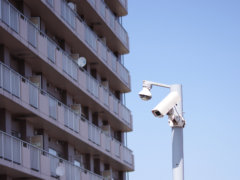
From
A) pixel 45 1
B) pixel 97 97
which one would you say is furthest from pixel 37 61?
pixel 97 97

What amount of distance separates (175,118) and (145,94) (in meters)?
1.76

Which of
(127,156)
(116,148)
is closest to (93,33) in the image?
(116,148)

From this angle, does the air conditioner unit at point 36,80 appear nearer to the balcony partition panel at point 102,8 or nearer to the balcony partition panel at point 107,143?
the balcony partition panel at point 107,143

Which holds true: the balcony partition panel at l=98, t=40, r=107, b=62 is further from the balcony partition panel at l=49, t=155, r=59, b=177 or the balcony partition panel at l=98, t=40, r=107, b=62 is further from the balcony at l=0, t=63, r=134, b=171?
the balcony partition panel at l=49, t=155, r=59, b=177

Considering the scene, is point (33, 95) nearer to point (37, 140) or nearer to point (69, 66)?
point (37, 140)

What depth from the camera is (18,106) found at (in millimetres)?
28688

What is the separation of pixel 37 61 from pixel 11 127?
3871 mm

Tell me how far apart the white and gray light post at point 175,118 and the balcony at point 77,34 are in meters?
19.5

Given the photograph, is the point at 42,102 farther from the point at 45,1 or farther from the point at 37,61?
the point at 45,1

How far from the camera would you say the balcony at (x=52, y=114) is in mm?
27594

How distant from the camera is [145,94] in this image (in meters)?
15.1

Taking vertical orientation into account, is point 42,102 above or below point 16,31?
below

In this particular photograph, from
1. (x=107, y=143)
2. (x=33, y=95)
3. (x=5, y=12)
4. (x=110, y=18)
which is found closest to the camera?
(x=5, y=12)

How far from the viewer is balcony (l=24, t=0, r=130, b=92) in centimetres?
3422
